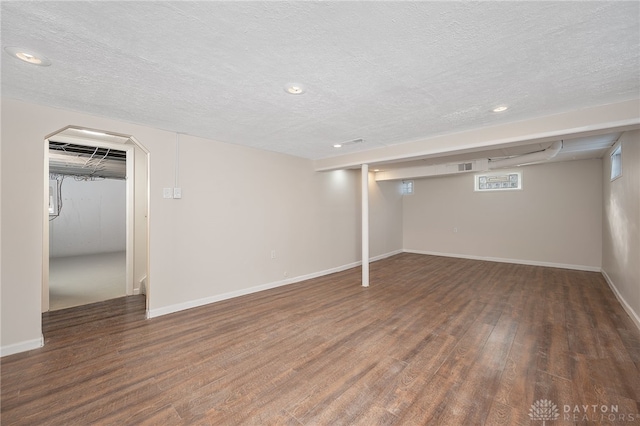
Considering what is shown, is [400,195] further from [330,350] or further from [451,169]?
[330,350]

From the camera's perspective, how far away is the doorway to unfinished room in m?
3.93

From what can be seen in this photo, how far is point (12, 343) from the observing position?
8.34ft

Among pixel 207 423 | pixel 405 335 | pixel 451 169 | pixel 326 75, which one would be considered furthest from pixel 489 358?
pixel 451 169

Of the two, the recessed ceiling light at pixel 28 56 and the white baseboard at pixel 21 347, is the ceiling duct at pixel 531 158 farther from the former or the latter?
the white baseboard at pixel 21 347

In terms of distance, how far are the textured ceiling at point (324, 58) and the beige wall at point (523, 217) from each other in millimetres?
4617

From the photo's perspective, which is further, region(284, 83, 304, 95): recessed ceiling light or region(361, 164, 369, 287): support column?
region(361, 164, 369, 287): support column

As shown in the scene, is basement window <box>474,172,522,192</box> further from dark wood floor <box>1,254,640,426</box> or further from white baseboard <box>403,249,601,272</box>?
dark wood floor <box>1,254,640,426</box>

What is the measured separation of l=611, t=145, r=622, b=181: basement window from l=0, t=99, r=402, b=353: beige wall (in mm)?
4621

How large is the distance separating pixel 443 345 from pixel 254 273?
10.2 feet

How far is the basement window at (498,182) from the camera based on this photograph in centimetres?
680

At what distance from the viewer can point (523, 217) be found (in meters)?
6.68

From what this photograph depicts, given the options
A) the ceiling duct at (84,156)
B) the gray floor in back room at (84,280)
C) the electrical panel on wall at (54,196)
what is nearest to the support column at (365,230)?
the gray floor in back room at (84,280)

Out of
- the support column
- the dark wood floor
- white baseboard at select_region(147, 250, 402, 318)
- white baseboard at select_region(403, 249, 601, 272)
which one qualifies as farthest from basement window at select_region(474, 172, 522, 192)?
A: white baseboard at select_region(147, 250, 402, 318)

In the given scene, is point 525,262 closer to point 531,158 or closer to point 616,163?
point 531,158
